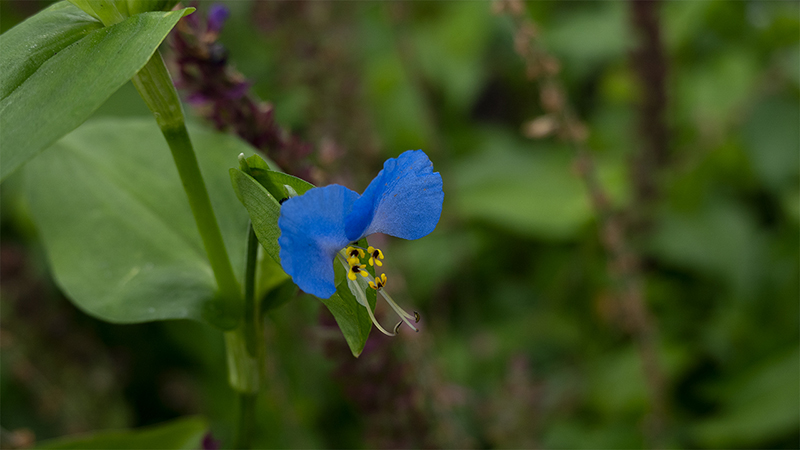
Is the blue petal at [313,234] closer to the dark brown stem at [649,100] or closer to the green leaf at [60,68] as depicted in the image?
the green leaf at [60,68]

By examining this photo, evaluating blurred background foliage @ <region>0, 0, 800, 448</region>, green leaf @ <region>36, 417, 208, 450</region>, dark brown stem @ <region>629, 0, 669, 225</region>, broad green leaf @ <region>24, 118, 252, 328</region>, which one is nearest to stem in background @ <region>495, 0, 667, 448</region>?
blurred background foliage @ <region>0, 0, 800, 448</region>

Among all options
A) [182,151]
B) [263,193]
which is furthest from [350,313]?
[182,151]

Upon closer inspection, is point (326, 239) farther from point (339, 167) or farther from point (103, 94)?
point (339, 167)

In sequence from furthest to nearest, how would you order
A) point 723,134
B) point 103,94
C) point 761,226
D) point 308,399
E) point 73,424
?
point 761,226 → point 723,134 → point 308,399 → point 73,424 → point 103,94

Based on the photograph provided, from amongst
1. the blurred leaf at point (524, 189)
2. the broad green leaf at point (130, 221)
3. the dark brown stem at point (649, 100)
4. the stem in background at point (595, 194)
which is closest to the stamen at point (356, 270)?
the broad green leaf at point (130, 221)

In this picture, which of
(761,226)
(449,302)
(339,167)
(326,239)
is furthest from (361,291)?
(761,226)

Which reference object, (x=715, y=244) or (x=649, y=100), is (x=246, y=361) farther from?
(x=715, y=244)
